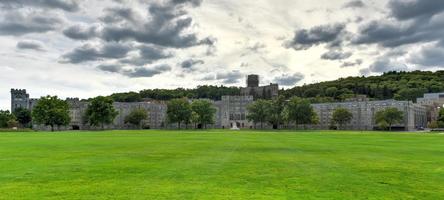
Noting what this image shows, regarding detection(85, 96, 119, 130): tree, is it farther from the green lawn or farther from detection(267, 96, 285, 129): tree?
the green lawn

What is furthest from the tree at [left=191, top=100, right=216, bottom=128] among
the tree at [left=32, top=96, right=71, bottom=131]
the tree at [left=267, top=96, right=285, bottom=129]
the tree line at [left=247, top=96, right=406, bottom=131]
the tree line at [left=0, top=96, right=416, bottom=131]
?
the tree at [left=32, top=96, right=71, bottom=131]

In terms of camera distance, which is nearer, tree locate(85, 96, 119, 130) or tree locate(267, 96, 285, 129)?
tree locate(85, 96, 119, 130)

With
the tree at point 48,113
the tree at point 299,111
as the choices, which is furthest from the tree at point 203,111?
the tree at point 48,113

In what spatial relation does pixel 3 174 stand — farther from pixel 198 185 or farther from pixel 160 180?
pixel 198 185

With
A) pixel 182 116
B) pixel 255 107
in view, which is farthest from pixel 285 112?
pixel 182 116

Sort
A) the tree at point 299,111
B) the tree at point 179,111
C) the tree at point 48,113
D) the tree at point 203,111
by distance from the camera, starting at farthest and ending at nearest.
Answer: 1. the tree at point 203,111
2. the tree at point 179,111
3. the tree at point 299,111
4. the tree at point 48,113

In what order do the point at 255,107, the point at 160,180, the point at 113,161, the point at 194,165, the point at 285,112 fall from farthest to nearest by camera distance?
the point at 255,107 → the point at 285,112 → the point at 113,161 → the point at 194,165 → the point at 160,180

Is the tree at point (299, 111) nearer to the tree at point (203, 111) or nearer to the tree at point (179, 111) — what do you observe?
the tree at point (203, 111)

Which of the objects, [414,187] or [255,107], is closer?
[414,187]

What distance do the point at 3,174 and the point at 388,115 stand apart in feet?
534

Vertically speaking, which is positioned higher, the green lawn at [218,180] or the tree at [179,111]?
the tree at [179,111]

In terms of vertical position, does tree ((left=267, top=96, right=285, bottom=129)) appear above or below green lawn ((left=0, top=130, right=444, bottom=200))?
above

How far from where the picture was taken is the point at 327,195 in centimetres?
1373

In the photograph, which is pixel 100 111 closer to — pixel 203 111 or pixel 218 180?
pixel 203 111
